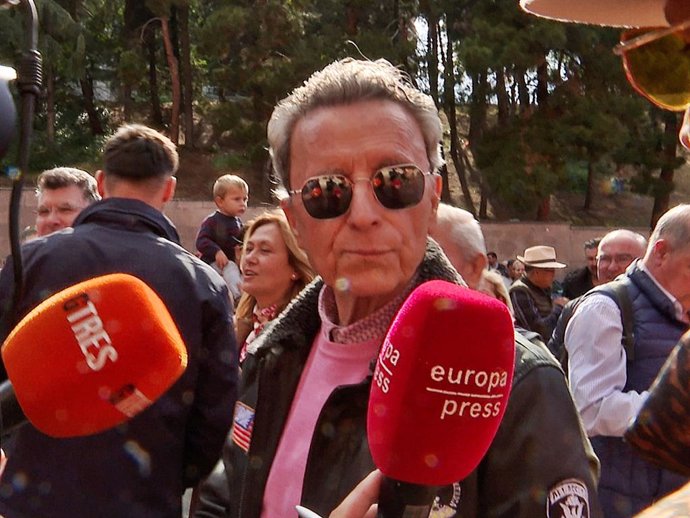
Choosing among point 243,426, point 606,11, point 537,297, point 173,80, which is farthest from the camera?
point 173,80

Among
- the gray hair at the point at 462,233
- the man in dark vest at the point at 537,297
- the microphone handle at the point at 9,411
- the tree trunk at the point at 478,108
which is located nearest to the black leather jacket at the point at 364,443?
the microphone handle at the point at 9,411

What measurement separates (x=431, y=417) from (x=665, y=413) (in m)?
0.30

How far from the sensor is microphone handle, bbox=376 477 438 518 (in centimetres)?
111

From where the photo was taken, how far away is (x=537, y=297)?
8.21 m

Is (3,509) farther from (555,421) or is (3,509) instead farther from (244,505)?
(555,421)

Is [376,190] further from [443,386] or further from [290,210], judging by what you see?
[443,386]

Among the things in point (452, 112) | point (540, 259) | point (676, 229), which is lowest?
point (452, 112)

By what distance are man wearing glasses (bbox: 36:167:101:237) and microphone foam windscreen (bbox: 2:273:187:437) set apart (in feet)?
9.34

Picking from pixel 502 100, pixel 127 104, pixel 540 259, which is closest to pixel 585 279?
pixel 540 259

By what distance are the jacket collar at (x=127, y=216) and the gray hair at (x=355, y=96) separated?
1.16 metres

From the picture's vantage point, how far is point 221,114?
2236 cm

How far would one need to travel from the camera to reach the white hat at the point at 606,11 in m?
1.82

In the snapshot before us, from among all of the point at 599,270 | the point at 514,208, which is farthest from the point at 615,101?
the point at 599,270

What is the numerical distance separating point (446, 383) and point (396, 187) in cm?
64
